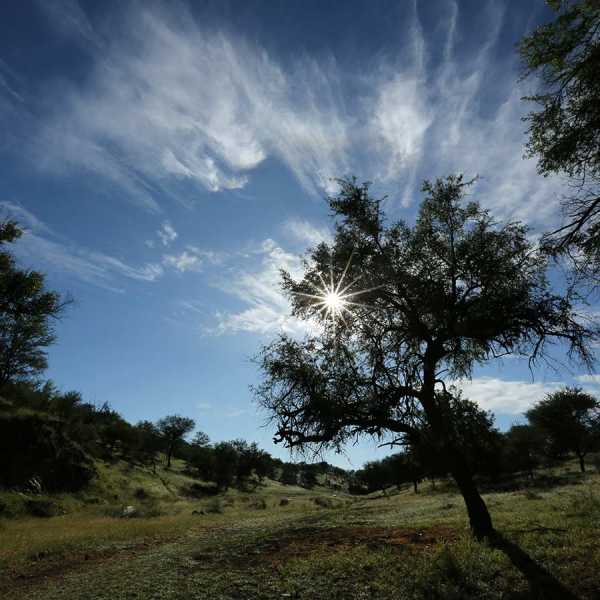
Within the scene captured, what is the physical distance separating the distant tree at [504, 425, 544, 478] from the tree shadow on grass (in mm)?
47161

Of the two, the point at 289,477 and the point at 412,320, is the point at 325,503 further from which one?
the point at 289,477

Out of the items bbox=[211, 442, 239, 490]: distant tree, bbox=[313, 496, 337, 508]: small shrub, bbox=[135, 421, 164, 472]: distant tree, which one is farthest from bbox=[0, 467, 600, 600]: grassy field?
bbox=[135, 421, 164, 472]: distant tree

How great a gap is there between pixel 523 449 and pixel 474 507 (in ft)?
153

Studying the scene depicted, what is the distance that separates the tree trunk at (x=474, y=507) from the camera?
38.1ft

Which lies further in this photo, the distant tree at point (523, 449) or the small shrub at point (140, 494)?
the distant tree at point (523, 449)

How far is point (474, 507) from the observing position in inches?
475

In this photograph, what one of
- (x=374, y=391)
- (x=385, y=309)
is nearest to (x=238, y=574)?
(x=374, y=391)

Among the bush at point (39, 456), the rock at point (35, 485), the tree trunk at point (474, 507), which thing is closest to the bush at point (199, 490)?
the bush at point (39, 456)

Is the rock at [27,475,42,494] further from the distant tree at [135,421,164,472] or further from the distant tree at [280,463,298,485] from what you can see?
the distant tree at [280,463,298,485]

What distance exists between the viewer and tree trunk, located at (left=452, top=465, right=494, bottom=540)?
11.6 meters

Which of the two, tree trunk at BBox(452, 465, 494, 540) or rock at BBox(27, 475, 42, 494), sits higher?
rock at BBox(27, 475, 42, 494)

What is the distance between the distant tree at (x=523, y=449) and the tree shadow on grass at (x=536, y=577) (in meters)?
47.2

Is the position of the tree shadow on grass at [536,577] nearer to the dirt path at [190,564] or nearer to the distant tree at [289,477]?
the dirt path at [190,564]

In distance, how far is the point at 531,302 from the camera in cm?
1198
